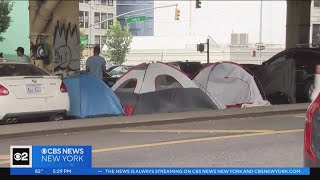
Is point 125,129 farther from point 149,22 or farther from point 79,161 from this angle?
point 149,22

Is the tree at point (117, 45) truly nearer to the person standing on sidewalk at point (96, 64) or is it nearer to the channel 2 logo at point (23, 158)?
the person standing on sidewalk at point (96, 64)

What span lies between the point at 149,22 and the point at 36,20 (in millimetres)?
79880

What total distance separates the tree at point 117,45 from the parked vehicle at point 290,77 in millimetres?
47512

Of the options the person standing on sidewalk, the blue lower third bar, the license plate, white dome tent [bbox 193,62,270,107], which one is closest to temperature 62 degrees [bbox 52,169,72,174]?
the blue lower third bar

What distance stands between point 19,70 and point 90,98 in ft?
6.09

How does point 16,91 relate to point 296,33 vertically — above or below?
below

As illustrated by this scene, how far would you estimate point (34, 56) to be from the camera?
62.5 ft

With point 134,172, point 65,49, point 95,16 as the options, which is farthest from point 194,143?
point 95,16

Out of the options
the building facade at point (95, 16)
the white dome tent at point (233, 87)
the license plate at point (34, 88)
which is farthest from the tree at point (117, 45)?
the license plate at point (34, 88)

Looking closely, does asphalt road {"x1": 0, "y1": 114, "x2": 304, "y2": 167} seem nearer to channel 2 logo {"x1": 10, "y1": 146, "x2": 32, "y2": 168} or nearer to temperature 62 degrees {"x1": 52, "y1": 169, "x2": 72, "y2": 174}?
channel 2 logo {"x1": 10, "y1": 146, "x2": 32, "y2": 168}

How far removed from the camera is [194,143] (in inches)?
352

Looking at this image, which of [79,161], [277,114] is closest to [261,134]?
[277,114]

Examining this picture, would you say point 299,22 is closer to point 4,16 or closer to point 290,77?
point 290,77

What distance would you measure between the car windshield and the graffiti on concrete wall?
8014mm
